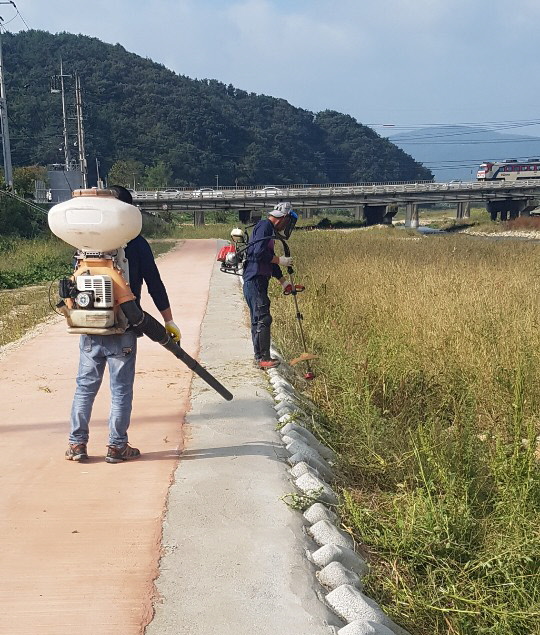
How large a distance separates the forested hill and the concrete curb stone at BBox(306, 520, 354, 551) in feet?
263

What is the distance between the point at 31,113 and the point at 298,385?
87.0 metres

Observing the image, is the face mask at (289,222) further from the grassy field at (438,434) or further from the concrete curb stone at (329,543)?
the concrete curb stone at (329,543)

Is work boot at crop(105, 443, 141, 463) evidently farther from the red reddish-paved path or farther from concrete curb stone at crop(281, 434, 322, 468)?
concrete curb stone at crop(281, 434, 322, 468)

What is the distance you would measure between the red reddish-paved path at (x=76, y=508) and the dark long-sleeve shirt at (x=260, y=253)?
1.28 meters

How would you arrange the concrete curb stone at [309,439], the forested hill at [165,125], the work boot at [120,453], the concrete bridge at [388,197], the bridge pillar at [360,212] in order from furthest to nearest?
the forested hill at [165,125]
the bridge pillar at [360,212]
the concrete bridge at [388,197]
the concrete curb stone at [309,439]
the work boot at [120,453]

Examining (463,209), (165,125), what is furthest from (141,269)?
(165,125)

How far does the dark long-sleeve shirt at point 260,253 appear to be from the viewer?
7.23 metres

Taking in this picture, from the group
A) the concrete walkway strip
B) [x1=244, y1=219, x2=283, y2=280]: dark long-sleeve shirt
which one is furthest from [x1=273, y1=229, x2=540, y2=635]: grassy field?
[x1=244, y1=219, x2=283, y2=280]: dark long-sleeve shirt

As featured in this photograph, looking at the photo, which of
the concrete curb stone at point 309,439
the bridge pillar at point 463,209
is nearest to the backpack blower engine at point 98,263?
the concrete curb stone at point 309,439

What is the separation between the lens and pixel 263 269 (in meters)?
7.37

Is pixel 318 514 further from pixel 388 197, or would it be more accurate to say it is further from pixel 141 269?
pixel 388 197

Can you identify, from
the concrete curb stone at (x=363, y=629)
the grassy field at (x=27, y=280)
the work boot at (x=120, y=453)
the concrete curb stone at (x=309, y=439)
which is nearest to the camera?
the concrete curb stone at (x=363, y=629)

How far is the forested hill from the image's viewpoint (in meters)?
86.6

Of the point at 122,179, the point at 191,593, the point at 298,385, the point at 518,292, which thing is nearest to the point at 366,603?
the point at 191,593
